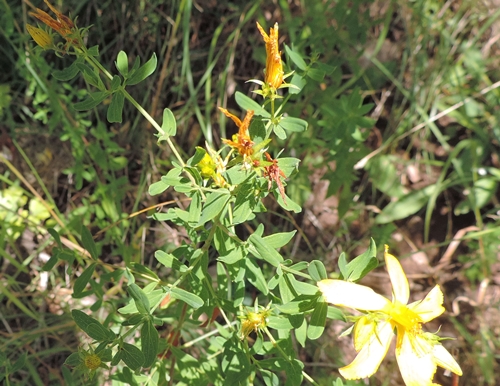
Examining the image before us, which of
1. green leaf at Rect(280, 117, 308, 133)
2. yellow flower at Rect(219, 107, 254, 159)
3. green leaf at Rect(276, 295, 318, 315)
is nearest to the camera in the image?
yellow flower at Rect(219, 107, 254, 159)

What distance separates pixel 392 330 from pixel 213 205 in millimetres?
413

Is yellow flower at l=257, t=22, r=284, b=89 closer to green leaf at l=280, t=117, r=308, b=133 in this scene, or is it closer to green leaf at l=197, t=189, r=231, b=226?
green leaf at l=280, t=117, r=308, b=133

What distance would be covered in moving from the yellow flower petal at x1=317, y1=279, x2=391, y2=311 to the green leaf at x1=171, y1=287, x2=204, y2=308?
0.75ft

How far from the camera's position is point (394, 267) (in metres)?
1.08

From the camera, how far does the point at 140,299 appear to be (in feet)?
3.24

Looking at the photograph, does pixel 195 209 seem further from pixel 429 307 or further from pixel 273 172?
pixel 429 307

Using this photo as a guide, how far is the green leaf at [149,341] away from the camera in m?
1.02

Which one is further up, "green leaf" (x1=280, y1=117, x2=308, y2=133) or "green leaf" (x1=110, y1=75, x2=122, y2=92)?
"green leaf" (x1=110, y1=75, x2=122, y2=92)

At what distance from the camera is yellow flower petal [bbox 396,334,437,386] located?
1.02 metres

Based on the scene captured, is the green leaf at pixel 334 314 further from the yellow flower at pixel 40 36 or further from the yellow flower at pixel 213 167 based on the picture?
the yellow flower at pixel 40 36

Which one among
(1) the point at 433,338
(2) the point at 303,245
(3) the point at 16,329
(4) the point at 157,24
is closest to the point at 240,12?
(4) the point at 157,24

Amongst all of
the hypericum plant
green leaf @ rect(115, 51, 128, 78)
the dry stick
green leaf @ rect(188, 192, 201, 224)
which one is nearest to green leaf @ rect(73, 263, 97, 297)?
the hypericum plant

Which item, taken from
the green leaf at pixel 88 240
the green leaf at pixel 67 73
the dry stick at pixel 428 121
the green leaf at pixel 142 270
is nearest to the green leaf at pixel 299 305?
the green leaf at pixel 142 270

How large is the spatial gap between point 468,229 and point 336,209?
0.56m
